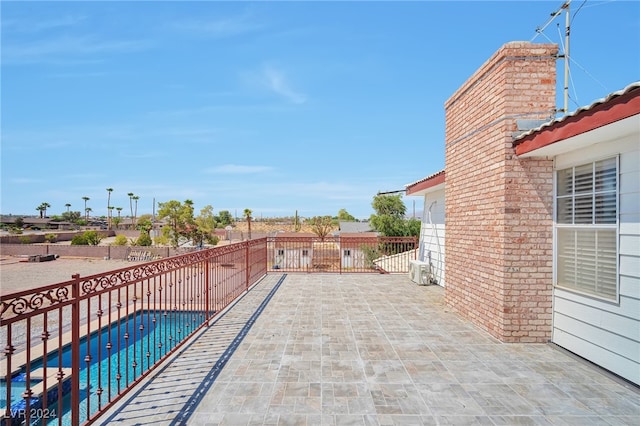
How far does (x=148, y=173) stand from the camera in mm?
50812

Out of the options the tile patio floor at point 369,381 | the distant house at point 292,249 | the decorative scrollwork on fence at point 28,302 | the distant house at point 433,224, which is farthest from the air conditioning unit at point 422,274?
the decorative scrollwork on fence at point 28,302

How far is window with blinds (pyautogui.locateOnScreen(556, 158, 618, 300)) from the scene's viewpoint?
324 cm

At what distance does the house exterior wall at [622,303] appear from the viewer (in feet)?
9.66

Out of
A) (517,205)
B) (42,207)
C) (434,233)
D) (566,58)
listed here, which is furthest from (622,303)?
(42,207)

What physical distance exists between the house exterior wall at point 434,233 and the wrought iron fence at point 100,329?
67 cm

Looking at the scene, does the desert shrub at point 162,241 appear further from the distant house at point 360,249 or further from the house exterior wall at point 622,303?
the house exterior wall at point 622,303

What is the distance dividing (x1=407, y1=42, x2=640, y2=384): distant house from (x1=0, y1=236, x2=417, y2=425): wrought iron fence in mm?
4298

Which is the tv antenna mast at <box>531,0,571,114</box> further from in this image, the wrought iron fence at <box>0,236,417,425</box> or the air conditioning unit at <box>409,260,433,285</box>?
the wrought iron fence at <box>0,236,417,425</box>

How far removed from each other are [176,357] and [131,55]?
785cm

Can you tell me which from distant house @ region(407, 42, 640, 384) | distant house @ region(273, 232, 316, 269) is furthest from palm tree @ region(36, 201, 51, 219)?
distant house @ region(407, 42, 640, 384)

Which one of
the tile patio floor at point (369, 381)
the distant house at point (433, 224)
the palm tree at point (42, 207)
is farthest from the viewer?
the palm tree at point (42, 207)

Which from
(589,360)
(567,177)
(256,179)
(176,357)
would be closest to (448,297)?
(589,360)

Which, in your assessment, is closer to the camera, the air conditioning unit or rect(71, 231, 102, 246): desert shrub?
the air conditioning unit

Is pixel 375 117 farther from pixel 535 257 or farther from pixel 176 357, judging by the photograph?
pixel 176 357
